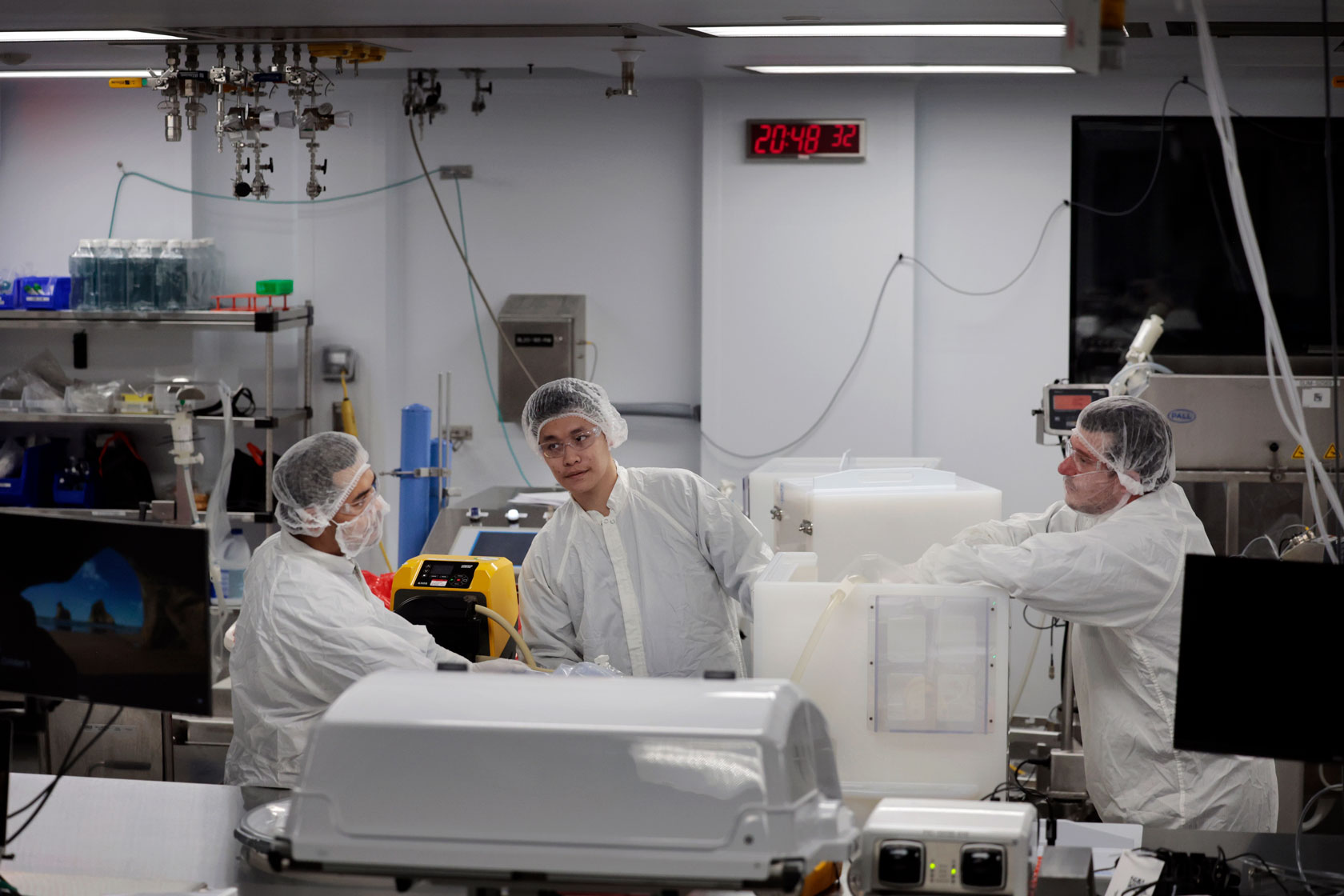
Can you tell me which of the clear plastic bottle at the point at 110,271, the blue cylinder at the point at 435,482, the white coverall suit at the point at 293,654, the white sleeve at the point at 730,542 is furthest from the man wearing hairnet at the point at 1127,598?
the clear plastic bottle at the point at 110,271

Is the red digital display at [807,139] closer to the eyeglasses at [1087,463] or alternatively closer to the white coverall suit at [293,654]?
the eyeglasses at [1087,463]

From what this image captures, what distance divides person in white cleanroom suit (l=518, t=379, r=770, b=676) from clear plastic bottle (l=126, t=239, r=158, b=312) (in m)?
2.56

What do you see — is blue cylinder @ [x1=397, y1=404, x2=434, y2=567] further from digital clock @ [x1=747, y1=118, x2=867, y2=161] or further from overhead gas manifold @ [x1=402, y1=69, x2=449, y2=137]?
digital clock @ [x1=747, y1=118, x2=867, y2=161]

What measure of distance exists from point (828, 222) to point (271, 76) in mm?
2086

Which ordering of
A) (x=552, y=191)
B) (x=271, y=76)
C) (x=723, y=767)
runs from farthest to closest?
(x=552, y=191), (x=271, y=76), (x=723, y=767)

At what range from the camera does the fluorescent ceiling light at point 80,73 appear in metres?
3.94

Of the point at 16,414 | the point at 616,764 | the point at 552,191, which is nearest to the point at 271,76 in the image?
the point at 552,191

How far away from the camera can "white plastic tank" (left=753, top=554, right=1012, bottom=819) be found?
195 cm

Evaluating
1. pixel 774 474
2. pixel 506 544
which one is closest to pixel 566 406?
pixel 774 474

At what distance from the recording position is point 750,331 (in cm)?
462

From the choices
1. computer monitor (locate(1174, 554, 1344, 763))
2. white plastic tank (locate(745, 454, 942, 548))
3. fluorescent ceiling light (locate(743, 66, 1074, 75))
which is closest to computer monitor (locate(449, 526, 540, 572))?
white plastic tank (locate(745, 454, 942, 548))

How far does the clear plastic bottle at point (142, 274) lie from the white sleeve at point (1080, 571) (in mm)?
3424

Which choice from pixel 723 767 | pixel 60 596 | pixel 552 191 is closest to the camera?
pixel 723 767

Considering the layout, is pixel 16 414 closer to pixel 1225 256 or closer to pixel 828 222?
pixel 828 222
